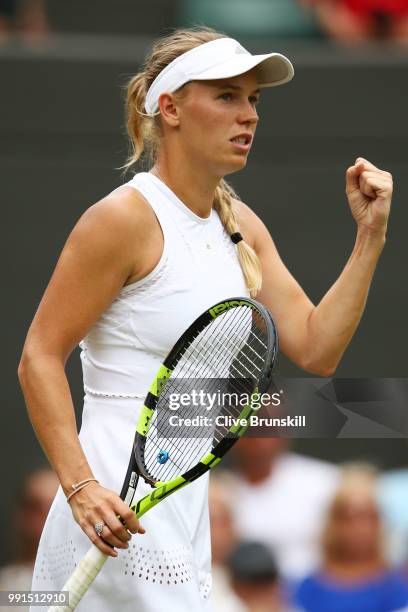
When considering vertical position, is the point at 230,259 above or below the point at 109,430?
above

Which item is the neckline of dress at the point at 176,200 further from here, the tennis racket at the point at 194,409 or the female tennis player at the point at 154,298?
the tennis racket at the point at 194,409

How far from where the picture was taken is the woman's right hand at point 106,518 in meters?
2.39

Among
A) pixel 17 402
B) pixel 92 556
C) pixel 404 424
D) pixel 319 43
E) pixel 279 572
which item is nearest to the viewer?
pixel 92 556

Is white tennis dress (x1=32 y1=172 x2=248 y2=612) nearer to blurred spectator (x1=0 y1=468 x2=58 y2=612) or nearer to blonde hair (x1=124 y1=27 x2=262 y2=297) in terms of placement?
blonde hair (x1=124 y1=27 x2=262 y2=297)

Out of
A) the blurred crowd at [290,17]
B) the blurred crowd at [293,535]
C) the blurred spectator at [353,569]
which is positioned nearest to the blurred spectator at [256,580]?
the blurred crowd at [293,535]

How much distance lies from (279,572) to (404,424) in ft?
3.68

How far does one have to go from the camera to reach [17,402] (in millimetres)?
4984

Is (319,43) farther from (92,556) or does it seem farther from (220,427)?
(92,556)

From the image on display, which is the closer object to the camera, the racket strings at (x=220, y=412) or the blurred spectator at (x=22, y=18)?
the racket strings at (x=220, y=412)

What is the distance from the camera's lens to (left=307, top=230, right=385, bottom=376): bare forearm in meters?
2.74

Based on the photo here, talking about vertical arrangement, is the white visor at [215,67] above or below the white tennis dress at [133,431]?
above

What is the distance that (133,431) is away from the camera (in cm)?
261

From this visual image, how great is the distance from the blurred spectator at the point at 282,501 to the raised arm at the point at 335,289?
166 centimetres

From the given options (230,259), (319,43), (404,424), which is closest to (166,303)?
(230,259)
